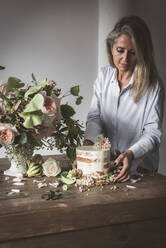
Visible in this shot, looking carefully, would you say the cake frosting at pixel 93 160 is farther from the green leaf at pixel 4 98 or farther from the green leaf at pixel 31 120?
the green leaf at pixel 4 98

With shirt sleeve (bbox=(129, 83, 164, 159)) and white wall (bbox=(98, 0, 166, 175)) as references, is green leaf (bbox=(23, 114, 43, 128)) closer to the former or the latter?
shirt sleeve (bbox=(129, 83, 164, 159))

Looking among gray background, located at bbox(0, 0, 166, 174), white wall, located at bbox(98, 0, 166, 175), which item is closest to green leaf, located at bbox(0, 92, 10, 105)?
gray background, located at bbox(0, 0, 166, 174)

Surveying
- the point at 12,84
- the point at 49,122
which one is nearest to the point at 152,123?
the point at 49,122

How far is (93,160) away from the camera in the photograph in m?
1.30

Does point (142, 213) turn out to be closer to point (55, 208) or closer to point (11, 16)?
point (55, 208)

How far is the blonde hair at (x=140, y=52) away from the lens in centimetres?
178

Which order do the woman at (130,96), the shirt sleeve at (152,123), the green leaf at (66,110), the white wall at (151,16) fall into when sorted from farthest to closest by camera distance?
the white wall at (151,16), the woman at (130,96), the shirt sleeve at (152,123), the green leaf at (66,110)

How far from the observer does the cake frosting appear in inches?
51.0

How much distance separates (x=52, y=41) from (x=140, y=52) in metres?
1.42

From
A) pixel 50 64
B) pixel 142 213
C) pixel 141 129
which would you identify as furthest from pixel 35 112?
pixel 50 64

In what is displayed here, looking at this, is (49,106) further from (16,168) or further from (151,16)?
(151,16)

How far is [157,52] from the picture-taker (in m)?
2.93

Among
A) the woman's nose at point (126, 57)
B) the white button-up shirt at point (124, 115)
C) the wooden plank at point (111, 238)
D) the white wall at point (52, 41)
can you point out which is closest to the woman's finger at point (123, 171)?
the wooden plank at point (111, 238)

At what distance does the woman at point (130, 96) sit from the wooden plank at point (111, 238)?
425 millimetres
